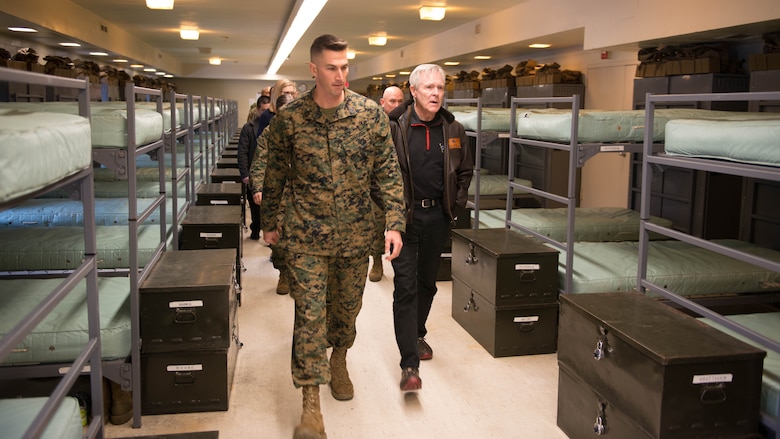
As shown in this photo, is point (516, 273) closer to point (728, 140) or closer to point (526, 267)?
point (526, 267)

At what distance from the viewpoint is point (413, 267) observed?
4262 millimetres

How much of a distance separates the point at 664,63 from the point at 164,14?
9228 mm

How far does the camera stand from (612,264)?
5.20 m

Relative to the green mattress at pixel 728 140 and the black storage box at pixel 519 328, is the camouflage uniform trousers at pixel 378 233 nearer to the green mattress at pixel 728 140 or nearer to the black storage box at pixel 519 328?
the black storage box at pixel 519 328

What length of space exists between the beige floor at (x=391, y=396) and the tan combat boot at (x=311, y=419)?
0.67 ft

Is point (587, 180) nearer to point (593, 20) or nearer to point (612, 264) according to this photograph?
point (593, 20)

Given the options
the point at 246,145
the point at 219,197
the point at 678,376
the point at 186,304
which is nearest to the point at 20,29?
the point at 246,145

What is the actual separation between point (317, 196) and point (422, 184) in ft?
3.27

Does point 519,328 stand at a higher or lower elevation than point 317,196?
lower

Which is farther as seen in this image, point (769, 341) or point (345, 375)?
point (345, 375)

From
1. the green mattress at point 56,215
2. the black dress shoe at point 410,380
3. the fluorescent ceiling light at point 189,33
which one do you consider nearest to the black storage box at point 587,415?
the black dress shoe at point 410,380

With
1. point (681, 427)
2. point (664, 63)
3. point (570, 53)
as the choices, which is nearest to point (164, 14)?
point (570, 53)

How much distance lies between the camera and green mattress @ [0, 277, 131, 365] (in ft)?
11.0

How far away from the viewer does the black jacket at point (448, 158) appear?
4270mm
